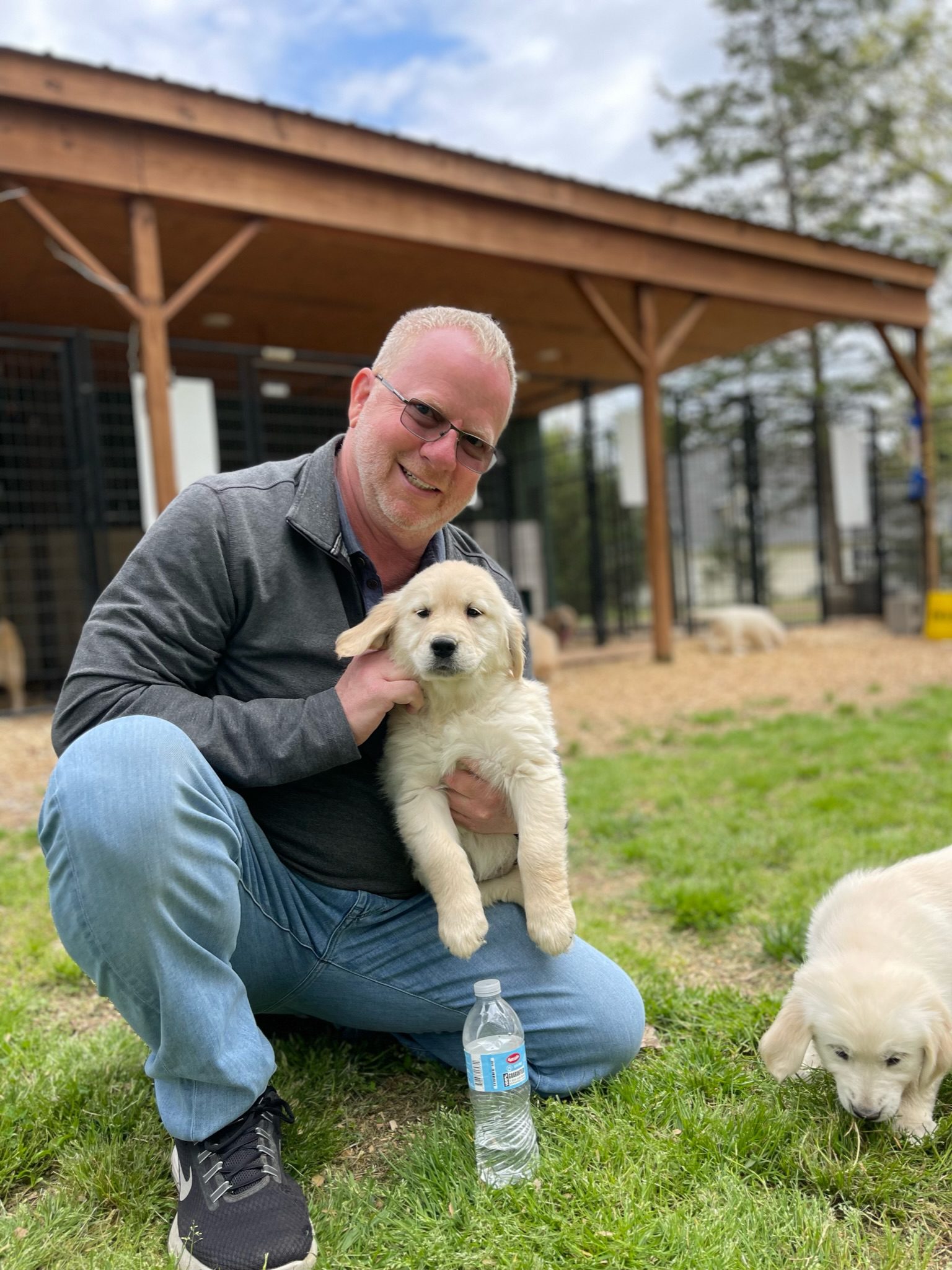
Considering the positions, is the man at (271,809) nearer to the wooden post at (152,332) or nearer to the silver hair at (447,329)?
the silver hair at (447,329)

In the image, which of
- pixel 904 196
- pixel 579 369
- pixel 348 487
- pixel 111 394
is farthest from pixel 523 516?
pixel 348 487

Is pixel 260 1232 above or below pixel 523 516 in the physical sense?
below

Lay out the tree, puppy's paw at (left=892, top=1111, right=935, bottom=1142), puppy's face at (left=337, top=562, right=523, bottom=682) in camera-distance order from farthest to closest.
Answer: the tree
puppy's face at (left=337, top=562, right=523, bottom=682)
puppy's paw at (left=892, top=1111, right=935, bottom=1142)

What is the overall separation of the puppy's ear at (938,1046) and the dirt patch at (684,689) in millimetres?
4201

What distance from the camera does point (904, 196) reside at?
19281mm

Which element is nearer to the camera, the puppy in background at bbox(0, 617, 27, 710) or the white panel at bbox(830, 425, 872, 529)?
the puppy in background at bbox(0, 617, 27, 710)

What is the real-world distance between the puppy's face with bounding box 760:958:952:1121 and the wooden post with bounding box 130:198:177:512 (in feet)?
17.8

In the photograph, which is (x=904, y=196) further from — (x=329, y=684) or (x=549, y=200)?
(x=329, y=684)

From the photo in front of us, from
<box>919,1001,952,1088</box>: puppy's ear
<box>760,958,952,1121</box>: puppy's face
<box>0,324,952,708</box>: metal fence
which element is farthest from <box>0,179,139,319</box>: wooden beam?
<box>919,1001,952,1088</box>: puppy's ear

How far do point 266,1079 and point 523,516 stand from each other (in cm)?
1341

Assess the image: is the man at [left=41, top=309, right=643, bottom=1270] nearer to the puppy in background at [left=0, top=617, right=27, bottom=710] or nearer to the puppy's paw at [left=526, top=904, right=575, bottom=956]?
the puppy's paw at [left=526, top=904, right=575, bottom=956]

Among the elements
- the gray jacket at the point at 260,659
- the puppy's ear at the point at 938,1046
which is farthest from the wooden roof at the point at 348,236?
the puppy's ear at the point at 938,1046

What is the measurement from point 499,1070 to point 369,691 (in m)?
0.74

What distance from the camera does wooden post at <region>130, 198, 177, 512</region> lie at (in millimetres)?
6254
